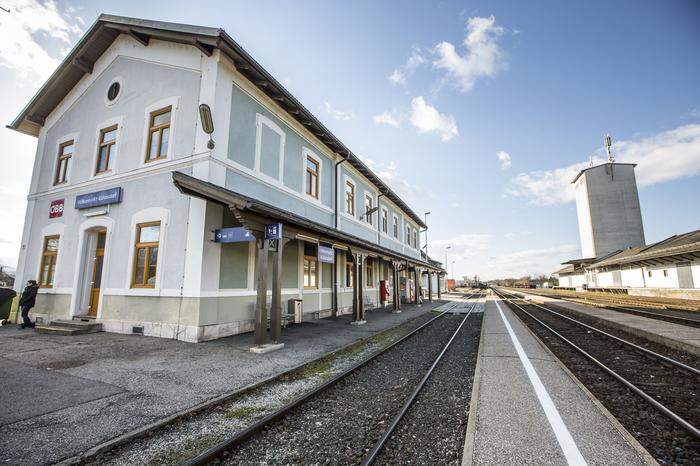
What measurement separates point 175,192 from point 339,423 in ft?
25.6

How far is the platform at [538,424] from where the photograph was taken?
2986mm

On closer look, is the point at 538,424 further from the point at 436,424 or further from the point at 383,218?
the point at 383,218

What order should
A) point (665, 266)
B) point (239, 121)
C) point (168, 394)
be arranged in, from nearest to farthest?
1. point (168, 394)
2. point (239, 121)
3. point (665, 266)

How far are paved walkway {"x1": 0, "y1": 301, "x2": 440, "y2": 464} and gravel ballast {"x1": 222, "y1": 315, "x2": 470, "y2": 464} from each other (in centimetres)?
134

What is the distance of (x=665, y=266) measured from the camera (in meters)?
26.0

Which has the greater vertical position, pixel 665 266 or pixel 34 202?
pixel 34 202

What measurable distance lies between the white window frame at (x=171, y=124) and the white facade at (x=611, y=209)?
6315 centimetres

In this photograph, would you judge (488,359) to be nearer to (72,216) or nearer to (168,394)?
(168,394)

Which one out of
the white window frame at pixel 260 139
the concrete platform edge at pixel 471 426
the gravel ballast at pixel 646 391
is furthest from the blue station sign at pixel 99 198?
the gravel ballast at pixel 646 391

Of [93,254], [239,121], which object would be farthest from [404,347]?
[93,254]

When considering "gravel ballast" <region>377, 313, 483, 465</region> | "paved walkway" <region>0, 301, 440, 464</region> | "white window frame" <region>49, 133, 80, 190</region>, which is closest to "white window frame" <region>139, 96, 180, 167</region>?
"white window frame" <region>49, 133, 80, 190</region>

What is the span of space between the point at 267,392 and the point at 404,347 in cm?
447

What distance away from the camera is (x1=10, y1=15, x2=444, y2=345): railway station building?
26.9 ft

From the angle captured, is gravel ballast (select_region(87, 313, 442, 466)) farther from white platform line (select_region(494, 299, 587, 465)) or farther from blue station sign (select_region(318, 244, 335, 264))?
blue station sign (select_region(318, 244, 335, 264))
